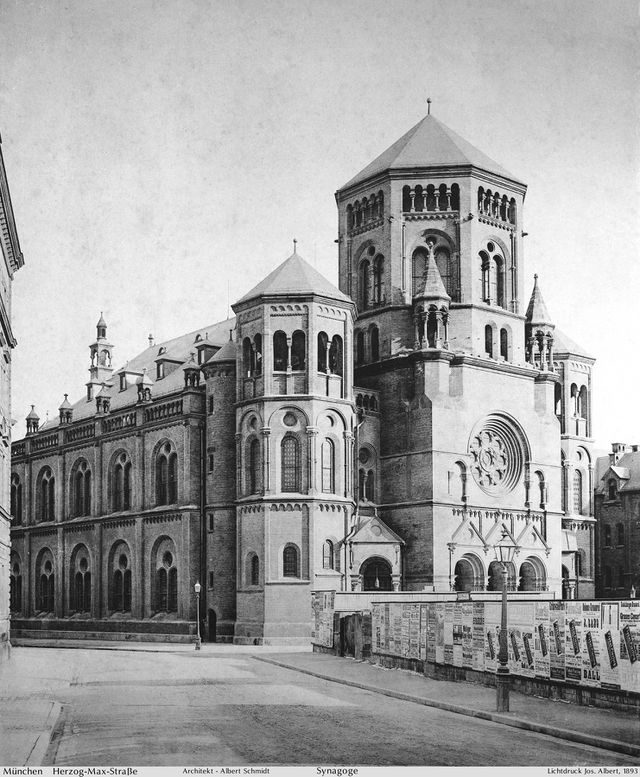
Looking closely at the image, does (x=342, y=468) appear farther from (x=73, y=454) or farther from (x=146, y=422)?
(x=73, y=454)

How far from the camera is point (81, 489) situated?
7562 centimetres

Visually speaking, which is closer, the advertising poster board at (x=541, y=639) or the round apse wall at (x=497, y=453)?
the advertising poster board at (x=541, y=639)

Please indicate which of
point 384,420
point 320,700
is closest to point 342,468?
point 384,420

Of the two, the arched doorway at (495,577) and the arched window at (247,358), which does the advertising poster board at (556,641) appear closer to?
the arched window at (247,358)

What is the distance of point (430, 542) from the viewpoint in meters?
58.7

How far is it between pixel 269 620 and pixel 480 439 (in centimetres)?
1654

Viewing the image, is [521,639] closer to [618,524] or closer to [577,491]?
[577,491]

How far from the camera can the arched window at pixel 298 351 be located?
190 feet

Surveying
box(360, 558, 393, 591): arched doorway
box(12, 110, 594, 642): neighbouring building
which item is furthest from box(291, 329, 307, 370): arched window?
box(360, 558, 393, 591): arched doorway

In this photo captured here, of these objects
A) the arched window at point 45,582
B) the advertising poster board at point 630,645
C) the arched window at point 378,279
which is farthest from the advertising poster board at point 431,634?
the arched window at point 45,582

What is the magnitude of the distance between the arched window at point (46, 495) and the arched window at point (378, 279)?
2723 cm

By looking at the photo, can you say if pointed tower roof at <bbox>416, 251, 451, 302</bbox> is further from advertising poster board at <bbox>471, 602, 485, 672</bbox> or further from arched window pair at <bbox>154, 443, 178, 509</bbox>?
advertising poster board at <bbox>471, 602, 485, 672</bbox>

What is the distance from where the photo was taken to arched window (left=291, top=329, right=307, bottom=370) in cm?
5794

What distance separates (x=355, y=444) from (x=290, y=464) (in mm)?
4519
